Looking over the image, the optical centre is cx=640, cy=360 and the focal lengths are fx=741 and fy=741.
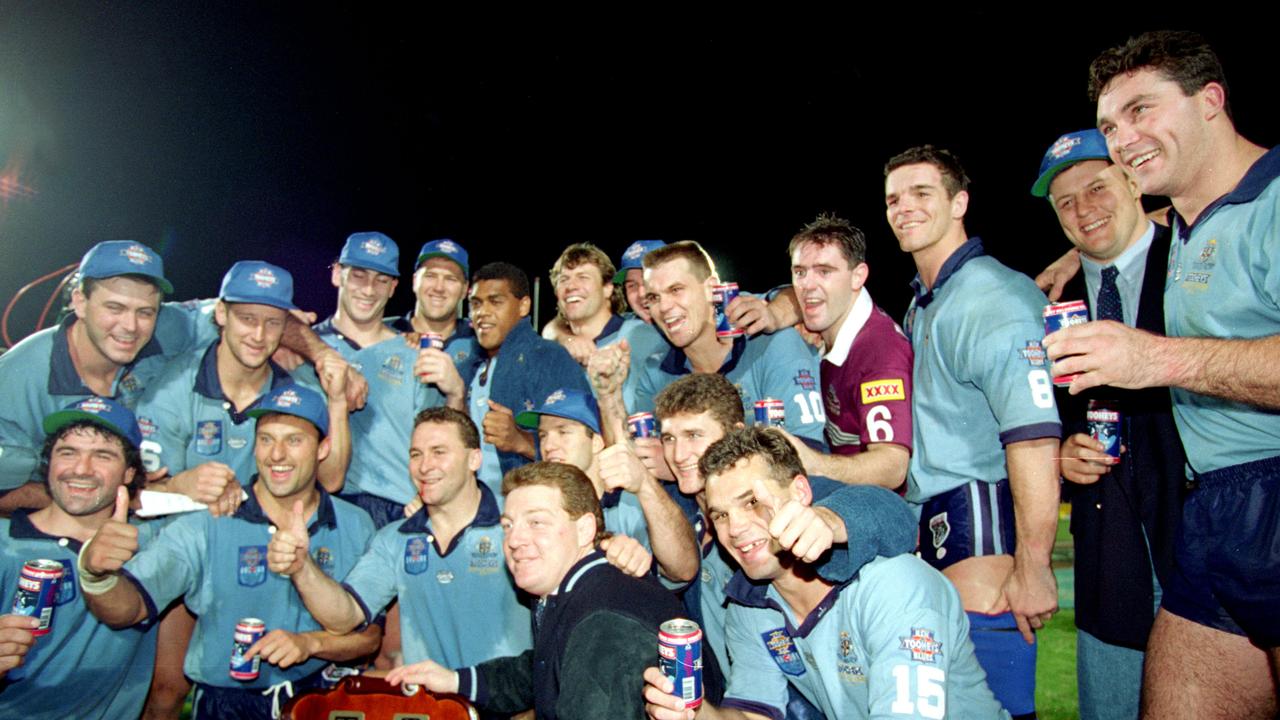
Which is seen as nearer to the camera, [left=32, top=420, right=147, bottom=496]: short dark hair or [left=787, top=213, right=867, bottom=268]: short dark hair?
[left=787, top=213, right=867, bottom=268]: short dark hair

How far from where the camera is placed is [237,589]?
4.25 meters

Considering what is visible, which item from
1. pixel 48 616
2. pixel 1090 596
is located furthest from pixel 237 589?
pixel 1090 596

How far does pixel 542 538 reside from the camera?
130 inches


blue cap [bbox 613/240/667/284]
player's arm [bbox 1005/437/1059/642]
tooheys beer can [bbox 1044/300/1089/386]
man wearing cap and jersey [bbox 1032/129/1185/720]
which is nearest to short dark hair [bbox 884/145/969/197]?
man wearing cap and jersey [bbox 1032/129/1185/720]

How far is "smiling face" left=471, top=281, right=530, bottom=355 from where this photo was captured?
5.25 meters

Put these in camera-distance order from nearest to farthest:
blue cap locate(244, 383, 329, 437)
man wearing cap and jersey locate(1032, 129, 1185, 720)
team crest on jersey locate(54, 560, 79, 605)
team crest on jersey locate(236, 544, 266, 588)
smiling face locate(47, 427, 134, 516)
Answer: man wearing cap and jersey locate(1032, 129, 1185, 720) < team crest on jersey locate(54, 560, 79, 605) < smiling face locate(47, 427, 134, 516) < team crest on jersey locate(236, 544, 266, 588) < blue cap locate(244, 383, 329, 437)

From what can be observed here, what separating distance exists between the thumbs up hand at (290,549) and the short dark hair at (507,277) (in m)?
2.09

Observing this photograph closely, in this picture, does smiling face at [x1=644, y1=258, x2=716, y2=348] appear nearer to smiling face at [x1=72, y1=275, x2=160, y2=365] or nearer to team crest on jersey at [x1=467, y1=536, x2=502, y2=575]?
team crest on jersey at [x1=467, y1=536, x2=502, y2=575]

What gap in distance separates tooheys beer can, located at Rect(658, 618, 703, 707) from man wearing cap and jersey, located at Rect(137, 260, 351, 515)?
3016 millimetres

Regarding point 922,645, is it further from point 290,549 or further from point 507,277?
point 507,277

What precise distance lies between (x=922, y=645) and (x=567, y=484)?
1649 mm

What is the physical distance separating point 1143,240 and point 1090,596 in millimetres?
1593

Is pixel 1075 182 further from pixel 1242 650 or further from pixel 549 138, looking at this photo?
pixel 549 138

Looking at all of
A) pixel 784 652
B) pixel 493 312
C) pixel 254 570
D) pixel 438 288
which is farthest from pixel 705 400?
pixel 254 570
